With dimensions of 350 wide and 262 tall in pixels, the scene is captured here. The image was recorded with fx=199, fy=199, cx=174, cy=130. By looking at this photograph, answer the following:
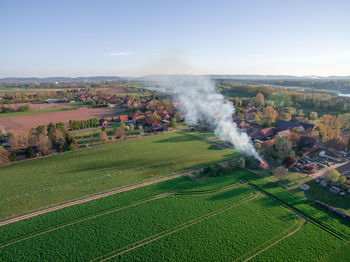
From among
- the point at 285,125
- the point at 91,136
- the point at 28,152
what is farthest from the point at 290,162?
the point at 28,152

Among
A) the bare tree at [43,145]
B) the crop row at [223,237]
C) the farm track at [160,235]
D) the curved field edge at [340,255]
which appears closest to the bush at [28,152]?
the bare tree at [43,145]

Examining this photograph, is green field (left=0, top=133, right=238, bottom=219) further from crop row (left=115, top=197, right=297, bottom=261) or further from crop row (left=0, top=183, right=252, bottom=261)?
crop row (left=115, top=197, right=297, bottom=261)

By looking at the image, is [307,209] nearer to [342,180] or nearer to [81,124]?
[342,180]

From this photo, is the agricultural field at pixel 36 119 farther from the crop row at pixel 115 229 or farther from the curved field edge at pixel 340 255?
the curved field edge at pixel 340 255

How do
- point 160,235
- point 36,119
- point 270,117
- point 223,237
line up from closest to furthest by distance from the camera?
point 223,237
point 160,235
point 270,117
point 36,119

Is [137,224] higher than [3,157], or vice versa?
[3,157]
